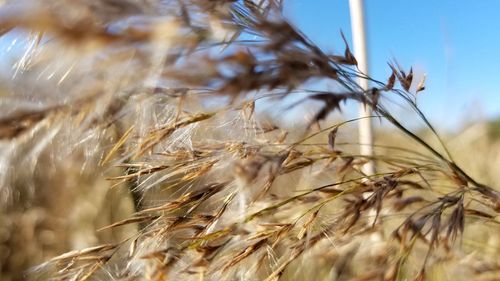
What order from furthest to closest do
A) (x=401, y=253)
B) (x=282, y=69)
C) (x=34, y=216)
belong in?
(x=34, y=216), (x=401, y=253), (x=282, y=69)

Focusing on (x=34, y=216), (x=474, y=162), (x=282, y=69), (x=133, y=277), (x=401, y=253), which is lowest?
(x=34, y=216)

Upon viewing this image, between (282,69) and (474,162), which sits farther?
(474,162)

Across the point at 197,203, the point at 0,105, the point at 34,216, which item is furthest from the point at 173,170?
the point at 34,216

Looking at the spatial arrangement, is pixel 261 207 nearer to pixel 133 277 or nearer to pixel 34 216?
pixel 133 277

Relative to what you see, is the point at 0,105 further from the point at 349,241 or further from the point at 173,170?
the point at 349,241

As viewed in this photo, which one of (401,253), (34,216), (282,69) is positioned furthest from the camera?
(34,216)

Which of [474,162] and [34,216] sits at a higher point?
[474,162]
